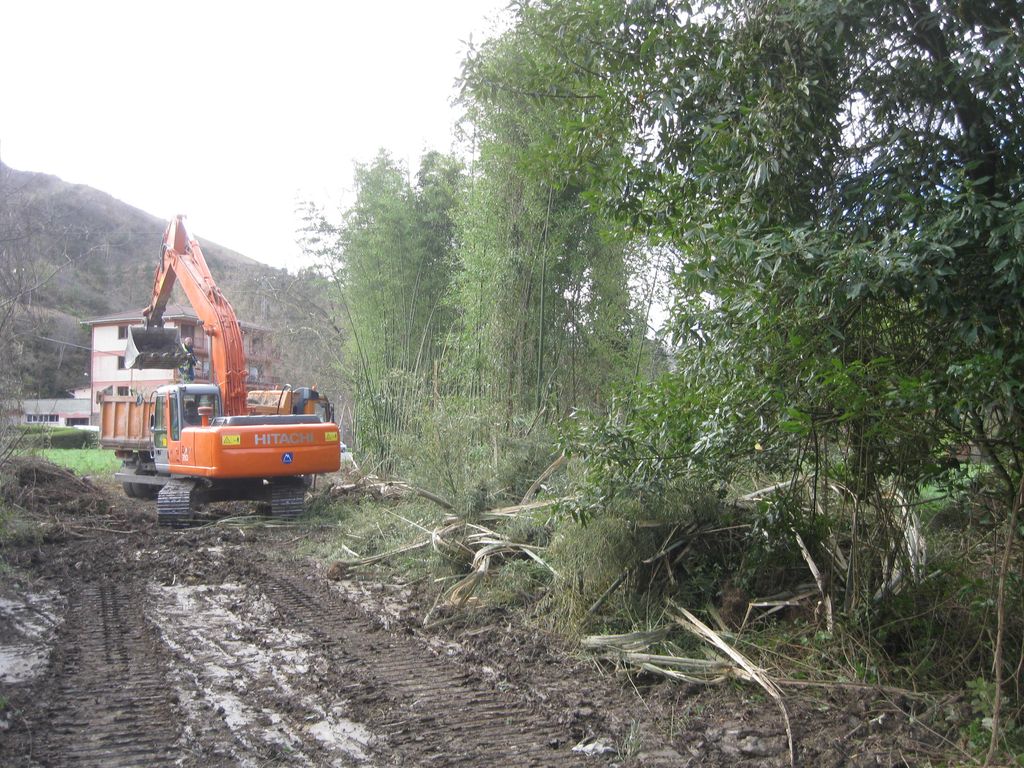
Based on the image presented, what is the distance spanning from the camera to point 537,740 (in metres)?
3.71

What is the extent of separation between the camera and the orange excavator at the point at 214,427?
→ 9828 millimetres

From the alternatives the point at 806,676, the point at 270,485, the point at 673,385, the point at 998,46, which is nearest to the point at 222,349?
the point at 270,485

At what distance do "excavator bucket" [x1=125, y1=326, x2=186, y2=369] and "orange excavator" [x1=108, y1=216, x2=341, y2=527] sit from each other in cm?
1

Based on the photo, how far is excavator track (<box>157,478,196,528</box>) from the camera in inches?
394

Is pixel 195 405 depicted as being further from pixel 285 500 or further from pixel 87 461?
pixel 87 461

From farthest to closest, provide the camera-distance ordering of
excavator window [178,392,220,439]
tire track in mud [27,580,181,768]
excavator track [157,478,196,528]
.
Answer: excavator window [178,392,220,439] → excavator track [157,478,196,528] → tire track in mud [27,580,181,768]

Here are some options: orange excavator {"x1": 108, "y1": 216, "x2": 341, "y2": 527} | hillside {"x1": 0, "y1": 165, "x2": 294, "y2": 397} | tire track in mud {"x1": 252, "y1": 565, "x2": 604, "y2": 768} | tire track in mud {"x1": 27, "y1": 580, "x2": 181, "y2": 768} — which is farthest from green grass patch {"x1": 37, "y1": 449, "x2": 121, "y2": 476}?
tire track in mud {"x1": 252, "y1": 565, "x2": 604, "y2": 768}

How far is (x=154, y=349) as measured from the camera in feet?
35.2

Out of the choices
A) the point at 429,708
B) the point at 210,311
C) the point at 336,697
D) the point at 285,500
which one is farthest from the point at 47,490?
the point at 429,708

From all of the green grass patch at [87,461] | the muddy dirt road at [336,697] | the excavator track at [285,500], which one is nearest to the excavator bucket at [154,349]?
the excavator track at [285,500]

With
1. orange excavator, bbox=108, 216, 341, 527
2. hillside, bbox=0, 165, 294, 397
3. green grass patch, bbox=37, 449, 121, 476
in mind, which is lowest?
green grass patch, bbox=37, 449, 121, 476

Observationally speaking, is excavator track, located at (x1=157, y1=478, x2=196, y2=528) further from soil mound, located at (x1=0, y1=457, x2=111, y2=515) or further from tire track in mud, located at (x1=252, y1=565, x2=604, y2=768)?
tire track in mud, located at (x1=252, y1=565, x2=604, y2=768)

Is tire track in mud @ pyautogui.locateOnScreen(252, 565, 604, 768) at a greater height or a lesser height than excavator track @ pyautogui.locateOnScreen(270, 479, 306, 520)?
lesser

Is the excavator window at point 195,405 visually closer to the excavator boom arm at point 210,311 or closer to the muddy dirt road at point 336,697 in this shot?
the excavator boom arm at point 210,311
